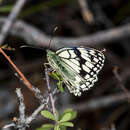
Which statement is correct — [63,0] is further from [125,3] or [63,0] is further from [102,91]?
[102,91]

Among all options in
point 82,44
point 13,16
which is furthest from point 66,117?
point 13,16

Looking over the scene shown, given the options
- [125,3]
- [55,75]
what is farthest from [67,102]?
[55,75]

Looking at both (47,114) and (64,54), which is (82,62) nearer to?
(64,54)

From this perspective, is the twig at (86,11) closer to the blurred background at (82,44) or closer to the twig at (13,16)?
the blurred background at (82,44)

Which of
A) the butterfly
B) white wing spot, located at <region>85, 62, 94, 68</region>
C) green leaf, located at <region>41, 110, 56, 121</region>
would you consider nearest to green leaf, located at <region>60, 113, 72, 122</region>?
green leaf, located at <region>41, 110, 56, 121</region>

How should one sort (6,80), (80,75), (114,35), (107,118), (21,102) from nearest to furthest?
(21,102) < (80,75) < (114,35) < (107,118) < (6,80)
